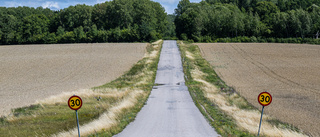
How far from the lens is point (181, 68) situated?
33.4 metres

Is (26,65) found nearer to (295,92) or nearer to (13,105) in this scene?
(13,105)

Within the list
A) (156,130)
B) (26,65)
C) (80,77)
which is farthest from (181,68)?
(26,65)

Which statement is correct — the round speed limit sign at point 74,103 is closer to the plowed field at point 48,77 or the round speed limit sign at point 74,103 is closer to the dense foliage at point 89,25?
the plowed field at point 48,77

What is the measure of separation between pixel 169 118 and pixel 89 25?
304 ft

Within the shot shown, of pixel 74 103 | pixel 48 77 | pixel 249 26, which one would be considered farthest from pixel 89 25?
pixel 74 103

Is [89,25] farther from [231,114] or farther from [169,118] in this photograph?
[169,118]

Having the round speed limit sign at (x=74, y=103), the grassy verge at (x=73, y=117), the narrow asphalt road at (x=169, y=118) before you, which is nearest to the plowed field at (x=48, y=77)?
the grassy verge at (x=73, y=117)

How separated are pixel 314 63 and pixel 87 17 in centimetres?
8312

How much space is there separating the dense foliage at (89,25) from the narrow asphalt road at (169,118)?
60814 millimetres

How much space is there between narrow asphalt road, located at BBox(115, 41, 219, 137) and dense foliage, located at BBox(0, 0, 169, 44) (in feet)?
200

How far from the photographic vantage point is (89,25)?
9900 cm

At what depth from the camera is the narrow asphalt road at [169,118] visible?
10.8 metres

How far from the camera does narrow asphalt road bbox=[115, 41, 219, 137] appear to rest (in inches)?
425

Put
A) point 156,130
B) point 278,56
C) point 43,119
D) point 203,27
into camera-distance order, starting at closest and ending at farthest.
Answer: point 156,130, point 43,119, point 278,56, point 203,27
